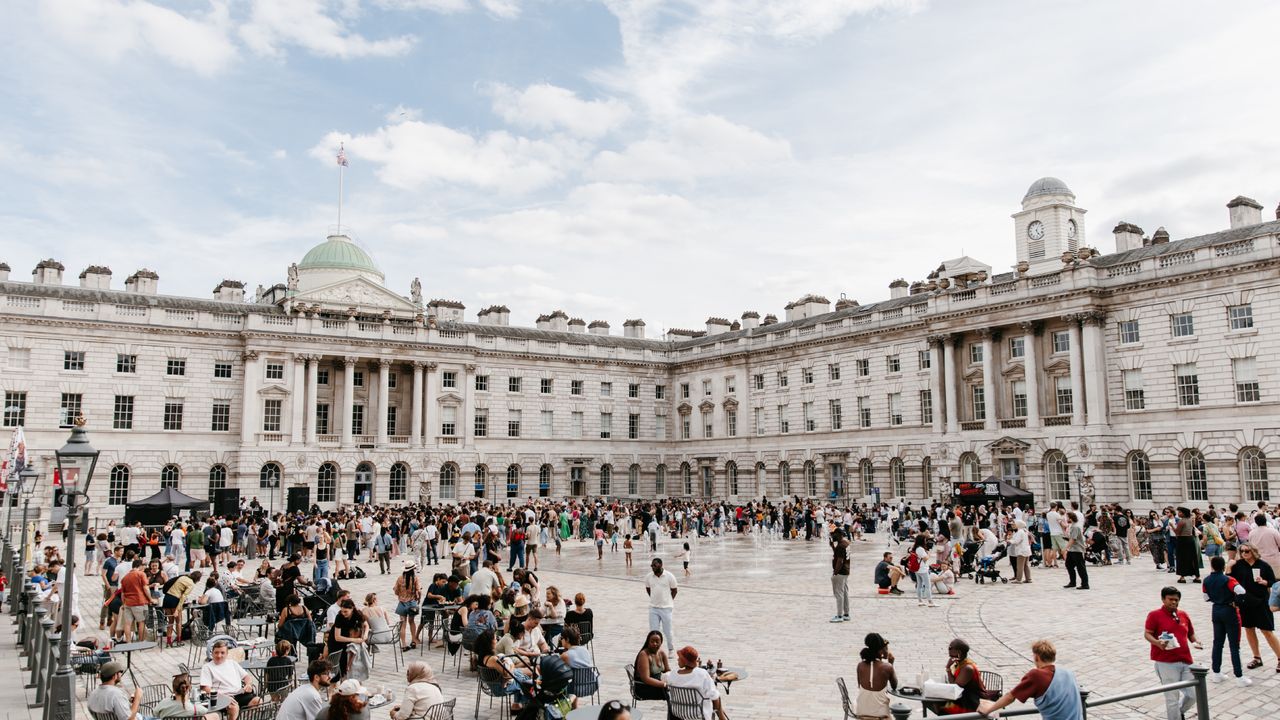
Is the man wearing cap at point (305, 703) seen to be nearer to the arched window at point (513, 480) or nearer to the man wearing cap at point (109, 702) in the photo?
the man wearing cap at point (109, 702)

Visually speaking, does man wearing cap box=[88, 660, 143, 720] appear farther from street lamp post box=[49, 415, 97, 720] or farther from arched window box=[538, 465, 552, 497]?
arched window box=[538, 465, 552, 497]

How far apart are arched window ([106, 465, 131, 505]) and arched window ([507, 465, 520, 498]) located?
72.9 ft

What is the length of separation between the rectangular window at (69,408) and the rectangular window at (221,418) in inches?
261

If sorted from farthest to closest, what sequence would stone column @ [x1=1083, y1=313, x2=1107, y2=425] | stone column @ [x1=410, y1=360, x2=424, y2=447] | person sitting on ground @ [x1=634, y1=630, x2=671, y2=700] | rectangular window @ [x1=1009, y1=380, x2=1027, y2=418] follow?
stone column @ [x1=410, y1=360, x2=424, y2=447], rectangular window @ [x1=1009, y1=380, x2=1027, y2=418], stone column @ [x1=1083, y1=313, x2=1107, y2=425], person sitting on ground @ [x1=634, y1=630, x2=671, y2=700]

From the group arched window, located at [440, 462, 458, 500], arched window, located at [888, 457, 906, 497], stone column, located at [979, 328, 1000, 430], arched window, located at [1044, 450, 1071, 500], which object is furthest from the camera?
arched window, located at [440, 462, 458, 500]

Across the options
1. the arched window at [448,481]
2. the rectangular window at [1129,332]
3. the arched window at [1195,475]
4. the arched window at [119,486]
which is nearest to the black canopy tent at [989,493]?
the arched window at [1195,475]

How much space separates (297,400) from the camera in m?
54.2

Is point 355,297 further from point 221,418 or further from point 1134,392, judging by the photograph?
point 1134,392

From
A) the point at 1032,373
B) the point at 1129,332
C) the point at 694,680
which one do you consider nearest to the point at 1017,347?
the point at 1032,373

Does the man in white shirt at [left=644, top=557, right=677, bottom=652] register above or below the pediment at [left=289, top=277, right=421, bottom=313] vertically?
below

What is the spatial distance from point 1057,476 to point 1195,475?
5873mm

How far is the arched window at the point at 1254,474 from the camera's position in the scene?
3781 centimetres

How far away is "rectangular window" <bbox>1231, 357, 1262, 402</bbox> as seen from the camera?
126 ft

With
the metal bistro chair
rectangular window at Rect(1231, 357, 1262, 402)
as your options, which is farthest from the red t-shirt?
rectangular window at Rect(1231, 357, 1262, 402)
